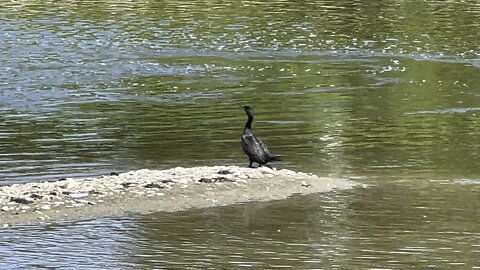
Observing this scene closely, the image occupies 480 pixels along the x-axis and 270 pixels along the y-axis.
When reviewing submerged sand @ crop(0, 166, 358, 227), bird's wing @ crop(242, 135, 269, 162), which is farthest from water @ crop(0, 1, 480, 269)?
bird's wing @ crop(242, 135, 269, 162)

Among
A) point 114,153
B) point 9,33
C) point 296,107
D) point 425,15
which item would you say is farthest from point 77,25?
point 114,153

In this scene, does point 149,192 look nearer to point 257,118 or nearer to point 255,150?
point 255,150

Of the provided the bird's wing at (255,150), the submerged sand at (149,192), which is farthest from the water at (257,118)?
the bird's wing at (255,150)

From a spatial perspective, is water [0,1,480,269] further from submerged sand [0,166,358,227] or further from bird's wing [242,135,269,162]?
bird's wing [242,135,269,162]

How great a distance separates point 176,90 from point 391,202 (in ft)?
38.2

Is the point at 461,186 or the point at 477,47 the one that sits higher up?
the point at 461,186

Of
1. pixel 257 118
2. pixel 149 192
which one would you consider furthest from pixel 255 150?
pixel 257 118

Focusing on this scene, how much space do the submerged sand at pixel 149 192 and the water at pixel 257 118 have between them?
0.35 m

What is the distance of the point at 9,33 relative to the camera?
34000 mm

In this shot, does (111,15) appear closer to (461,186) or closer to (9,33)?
(9,33)

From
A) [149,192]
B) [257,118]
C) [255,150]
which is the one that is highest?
[149,192]

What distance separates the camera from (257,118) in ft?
68.1

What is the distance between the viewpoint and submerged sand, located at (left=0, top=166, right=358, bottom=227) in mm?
12266

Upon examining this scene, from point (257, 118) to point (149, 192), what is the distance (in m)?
7.92
